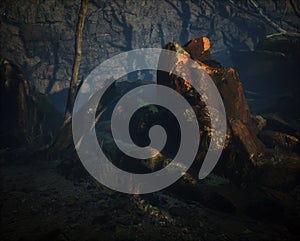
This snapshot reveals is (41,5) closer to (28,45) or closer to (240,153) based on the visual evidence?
(28,45)

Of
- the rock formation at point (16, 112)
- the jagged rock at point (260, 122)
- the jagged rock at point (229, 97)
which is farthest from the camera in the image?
the rock formation at point (16, 112)

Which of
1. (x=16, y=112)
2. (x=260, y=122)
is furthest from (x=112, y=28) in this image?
(x=260, y=122)

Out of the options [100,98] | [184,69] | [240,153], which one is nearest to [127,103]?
[100,98]

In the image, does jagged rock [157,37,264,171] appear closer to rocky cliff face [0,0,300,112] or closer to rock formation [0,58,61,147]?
rock formation [0,58,61,147]

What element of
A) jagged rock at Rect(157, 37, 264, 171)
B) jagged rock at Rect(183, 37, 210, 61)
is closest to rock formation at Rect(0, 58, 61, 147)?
jagged rock at Rect(157, 37, 264, 171)

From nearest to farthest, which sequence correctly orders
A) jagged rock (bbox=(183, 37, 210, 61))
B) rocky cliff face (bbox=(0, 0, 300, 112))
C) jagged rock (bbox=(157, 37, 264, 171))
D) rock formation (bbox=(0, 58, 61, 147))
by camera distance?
jagged rock (bbox=(157, 37, 264, 171)) < jagged rock (bbox=(183, 37, 210, 61)) < rock formation (bbox=(0, 58, 61, 147)) < rocky cliff face (bbox=(0, 0, 300, 112))

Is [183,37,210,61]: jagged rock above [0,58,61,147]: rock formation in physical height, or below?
above

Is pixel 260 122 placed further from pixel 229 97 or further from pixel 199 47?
pixel 199 47

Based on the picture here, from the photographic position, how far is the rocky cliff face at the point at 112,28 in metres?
19.6

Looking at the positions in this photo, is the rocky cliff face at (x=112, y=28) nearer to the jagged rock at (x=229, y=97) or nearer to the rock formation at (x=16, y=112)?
the rock formation at (x=16, y=112)

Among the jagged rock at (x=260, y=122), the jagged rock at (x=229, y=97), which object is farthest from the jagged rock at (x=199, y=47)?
the jagged rock at (x=260, y=122)

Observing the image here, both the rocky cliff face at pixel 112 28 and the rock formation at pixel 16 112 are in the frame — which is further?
the rocky cliff face at pixel 112 28

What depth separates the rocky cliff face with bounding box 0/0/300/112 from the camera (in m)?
19.6

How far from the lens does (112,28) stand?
23250 millimetres
